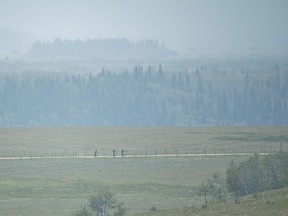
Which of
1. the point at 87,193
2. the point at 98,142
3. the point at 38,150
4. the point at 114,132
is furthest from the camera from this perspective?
the point at 114,132

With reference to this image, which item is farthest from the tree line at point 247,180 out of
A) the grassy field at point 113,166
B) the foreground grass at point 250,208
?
the foreground grass at point 250,208

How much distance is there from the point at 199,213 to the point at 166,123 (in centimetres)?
15363

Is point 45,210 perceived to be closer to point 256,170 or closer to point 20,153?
point 256,170

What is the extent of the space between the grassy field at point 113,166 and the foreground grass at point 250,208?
9875 millimetres

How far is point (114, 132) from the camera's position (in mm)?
146375

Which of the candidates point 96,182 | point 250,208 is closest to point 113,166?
point 96,182

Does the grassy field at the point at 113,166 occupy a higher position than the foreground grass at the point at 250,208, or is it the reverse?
the grassy field at the point at 113,166

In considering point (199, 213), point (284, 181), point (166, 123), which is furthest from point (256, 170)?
point (166, 123)

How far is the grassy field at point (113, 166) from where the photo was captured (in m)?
65.2

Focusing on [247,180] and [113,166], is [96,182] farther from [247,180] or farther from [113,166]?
[247,180]

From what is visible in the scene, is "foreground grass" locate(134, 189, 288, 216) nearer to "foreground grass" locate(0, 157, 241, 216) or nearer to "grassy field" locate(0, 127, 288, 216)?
"grassy field" locate(0, 127, 288, 216)

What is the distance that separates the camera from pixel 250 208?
44.3m

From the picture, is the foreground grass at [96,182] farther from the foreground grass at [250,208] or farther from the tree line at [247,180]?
the foreground grass at [250,208]

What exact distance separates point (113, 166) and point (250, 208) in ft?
153
